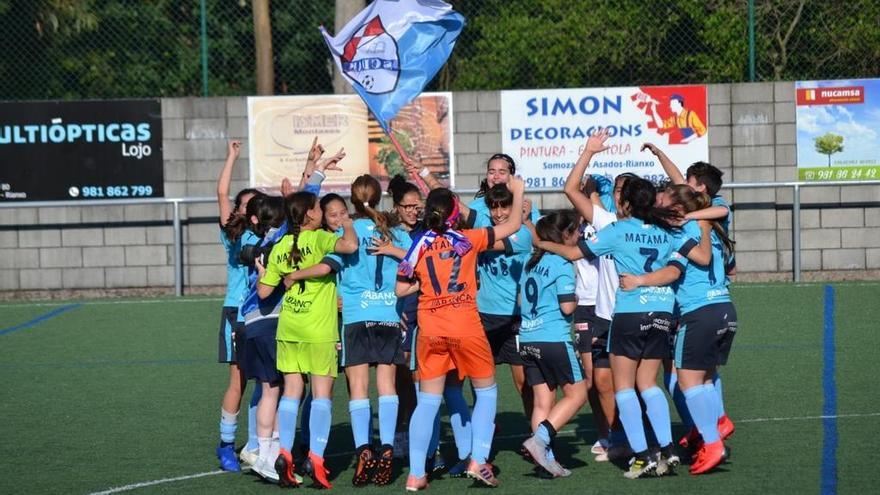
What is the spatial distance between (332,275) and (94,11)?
18563 millimetres

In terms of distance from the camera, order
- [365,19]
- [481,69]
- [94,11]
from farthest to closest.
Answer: [94,11], [481,69], [365,19]

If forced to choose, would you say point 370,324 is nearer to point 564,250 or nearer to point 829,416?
point 564,250

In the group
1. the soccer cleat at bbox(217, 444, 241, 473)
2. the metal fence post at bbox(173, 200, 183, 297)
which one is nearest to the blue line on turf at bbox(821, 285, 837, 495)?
the soccer cleat at bbox(217, 444, 241, 473)

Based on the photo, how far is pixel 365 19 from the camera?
32.9ft

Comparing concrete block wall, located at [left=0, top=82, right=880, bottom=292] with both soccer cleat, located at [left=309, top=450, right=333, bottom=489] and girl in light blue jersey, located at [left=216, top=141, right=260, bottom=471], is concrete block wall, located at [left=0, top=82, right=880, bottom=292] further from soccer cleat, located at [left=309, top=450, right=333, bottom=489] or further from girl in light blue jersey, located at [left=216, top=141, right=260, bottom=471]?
soccer cleat, located at [left=309, top=450, right=333, bottom=489]

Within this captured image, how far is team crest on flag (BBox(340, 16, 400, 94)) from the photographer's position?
9.91m

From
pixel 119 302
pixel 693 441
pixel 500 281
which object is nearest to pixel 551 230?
pixel 500 281

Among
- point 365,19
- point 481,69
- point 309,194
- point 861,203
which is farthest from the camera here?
point 481,69

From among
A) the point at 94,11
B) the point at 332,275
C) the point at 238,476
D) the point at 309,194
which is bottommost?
the point at 238,476

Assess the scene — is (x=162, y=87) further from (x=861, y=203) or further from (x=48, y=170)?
(x=861, y=203)

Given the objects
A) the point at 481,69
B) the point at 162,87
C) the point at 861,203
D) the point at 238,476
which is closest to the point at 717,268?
the point at 238,476

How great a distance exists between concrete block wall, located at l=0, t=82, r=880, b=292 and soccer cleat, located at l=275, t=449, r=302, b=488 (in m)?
10.4

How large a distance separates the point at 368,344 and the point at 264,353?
→ 0.67 metres

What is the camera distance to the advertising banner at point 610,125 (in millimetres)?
18016
